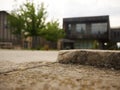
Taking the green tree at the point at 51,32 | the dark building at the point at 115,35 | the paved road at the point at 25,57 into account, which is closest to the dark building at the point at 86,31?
the dark building at the point at 115,35

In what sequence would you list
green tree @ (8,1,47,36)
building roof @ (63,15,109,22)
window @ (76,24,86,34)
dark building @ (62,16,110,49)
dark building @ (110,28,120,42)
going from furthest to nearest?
1. dark building @ (110,28,120,42)
2. window @ (76,24,86,34)
3. dark building @ (62,16,110,49)
4. building roof @ (63,15,109,22)
5. green tree @ (8,1,47,36)

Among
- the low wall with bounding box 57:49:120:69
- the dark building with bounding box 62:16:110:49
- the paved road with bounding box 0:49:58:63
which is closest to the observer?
the low wall with bounding box 57:49:120:69

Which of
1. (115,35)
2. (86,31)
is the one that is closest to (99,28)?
(86,31)

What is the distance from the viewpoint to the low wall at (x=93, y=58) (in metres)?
2.90

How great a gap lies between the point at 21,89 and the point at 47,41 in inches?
885

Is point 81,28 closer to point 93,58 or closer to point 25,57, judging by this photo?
point 25,57

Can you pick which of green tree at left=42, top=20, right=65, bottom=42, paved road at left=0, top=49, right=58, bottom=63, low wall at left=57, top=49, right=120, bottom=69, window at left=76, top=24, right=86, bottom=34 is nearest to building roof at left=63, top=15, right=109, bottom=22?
window at left=76, top=24, right=86, bottom=34

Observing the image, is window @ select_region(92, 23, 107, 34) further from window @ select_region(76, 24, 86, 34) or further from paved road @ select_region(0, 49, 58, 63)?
paved road @ select_region(0, 49, 58, 63)

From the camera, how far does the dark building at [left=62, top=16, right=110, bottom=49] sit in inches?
1163

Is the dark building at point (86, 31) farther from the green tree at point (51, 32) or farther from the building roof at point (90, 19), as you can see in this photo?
the green tree at point (51, 32)

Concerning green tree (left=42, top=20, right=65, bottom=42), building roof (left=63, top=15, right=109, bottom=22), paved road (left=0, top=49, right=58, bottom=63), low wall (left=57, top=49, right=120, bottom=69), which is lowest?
paved road (left=0, top=49, right=58, bottom=63)

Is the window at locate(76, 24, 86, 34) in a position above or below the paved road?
above

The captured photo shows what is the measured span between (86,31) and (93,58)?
1109 inches

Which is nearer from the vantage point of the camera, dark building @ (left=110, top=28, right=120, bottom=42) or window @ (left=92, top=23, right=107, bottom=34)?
window @ (left=92, top=23, right=107, bottom=34)
